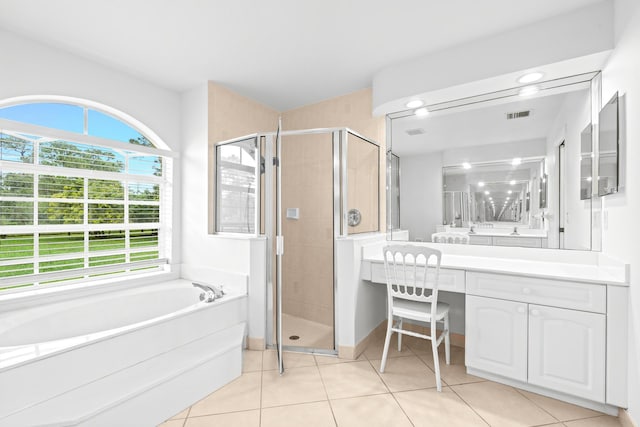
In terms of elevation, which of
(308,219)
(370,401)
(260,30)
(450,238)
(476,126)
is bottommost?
(370,401)

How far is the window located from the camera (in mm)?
2807

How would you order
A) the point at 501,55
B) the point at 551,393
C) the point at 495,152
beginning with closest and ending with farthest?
the point at 551,393 → the point at 501,55 → the point at 495,152

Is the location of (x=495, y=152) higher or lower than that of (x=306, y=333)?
higher

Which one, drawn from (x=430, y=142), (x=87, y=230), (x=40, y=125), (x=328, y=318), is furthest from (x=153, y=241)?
(x=430, y=142)

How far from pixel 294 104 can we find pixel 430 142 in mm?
1694

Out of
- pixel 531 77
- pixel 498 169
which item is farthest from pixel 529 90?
pixel 498 169

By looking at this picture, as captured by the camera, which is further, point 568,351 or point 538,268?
point 538,268

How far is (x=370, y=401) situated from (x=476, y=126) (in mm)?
2349

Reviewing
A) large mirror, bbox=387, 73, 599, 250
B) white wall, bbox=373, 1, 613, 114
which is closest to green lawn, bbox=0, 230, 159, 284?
large mirror, bbox=387, 73, 599, 250

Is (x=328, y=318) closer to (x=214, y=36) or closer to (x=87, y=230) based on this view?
(x=87, y=230)

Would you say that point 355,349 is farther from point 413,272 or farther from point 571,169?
point 571,169

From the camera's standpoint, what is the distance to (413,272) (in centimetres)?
223

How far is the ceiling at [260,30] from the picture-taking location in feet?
6.30

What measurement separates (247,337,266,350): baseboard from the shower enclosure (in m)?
0.07
